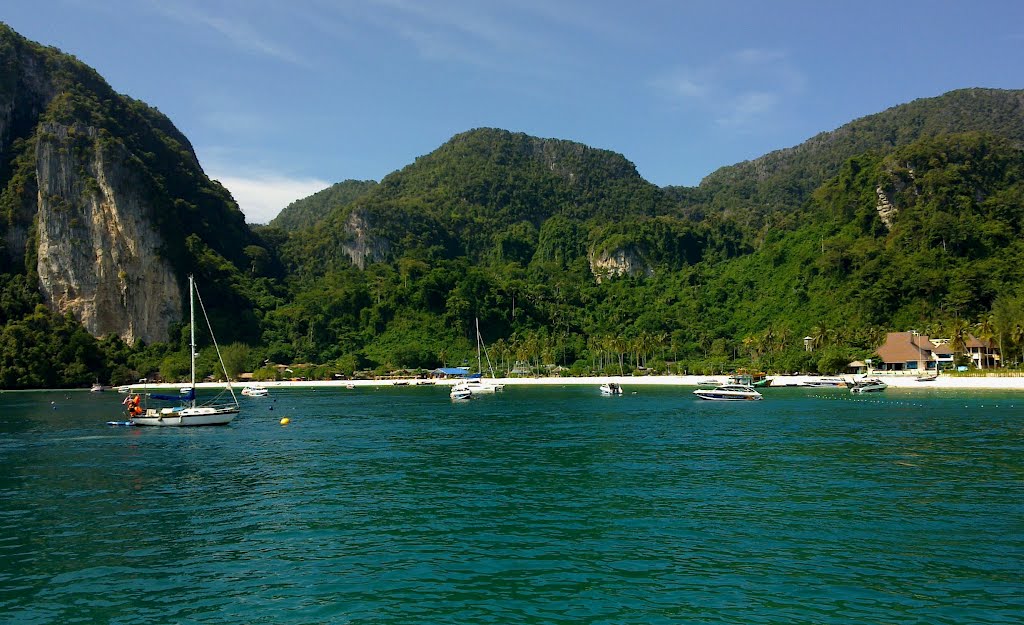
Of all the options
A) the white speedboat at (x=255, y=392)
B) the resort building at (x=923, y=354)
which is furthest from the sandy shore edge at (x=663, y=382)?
the white speedboat at (x=255, y=392)

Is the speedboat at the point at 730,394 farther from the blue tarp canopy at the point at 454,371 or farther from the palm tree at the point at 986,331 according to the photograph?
the blue tarp canopy at the point at 454,371

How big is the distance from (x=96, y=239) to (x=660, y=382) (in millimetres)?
A: 125805

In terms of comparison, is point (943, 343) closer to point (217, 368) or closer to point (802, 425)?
point (802, 425)

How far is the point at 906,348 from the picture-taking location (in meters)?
104

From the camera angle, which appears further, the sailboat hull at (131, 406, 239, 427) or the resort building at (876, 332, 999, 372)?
the resort building at (876, 332, 999, 372)

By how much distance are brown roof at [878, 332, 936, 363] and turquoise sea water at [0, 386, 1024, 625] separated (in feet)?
215

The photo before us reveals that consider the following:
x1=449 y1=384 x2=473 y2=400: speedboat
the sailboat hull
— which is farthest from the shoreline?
the sailboat hull

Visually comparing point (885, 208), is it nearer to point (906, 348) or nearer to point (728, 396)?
point (906, 348)

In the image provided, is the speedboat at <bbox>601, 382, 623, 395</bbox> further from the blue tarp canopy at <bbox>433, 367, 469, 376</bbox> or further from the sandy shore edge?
the blue tarp canopy at <bbox>433, 367, 469, 376</bbox>

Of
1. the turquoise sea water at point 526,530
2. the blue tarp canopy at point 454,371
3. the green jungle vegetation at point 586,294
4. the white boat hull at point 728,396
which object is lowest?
the turquoise sea water at point 526,530

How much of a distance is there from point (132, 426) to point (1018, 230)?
138173 millimetres

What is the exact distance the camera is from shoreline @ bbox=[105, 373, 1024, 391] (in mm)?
83875

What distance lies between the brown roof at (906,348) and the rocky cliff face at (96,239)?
143 metres

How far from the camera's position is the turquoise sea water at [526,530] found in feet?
48.8
